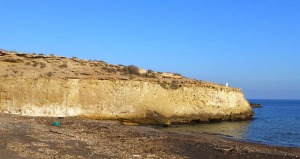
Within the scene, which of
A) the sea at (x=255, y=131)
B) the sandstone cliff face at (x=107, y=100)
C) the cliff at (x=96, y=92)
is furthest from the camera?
the cliff at (x=96, y=92)

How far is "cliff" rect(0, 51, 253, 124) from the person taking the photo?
33156mm

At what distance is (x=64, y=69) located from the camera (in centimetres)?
3831

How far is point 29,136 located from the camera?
16.7 m

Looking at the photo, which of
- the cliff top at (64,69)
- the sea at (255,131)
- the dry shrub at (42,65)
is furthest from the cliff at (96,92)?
the sea at (255,131)

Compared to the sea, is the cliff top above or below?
above

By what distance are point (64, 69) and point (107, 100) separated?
237 inches

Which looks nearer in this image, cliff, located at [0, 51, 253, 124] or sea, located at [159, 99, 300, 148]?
sea, located at [159, 99, 300, 148]

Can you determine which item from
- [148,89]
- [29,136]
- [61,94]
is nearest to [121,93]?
[148,89]

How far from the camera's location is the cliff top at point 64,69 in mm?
35350

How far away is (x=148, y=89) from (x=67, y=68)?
8.72m

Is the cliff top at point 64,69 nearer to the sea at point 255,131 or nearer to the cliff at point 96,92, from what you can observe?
the cliff at point 96,92

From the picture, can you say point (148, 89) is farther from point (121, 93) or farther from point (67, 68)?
point (67, 68)

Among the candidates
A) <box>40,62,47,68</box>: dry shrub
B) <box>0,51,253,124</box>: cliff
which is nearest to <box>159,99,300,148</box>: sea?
<box>0,51,253,124</box>: cliff

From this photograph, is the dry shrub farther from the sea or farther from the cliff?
the sea
